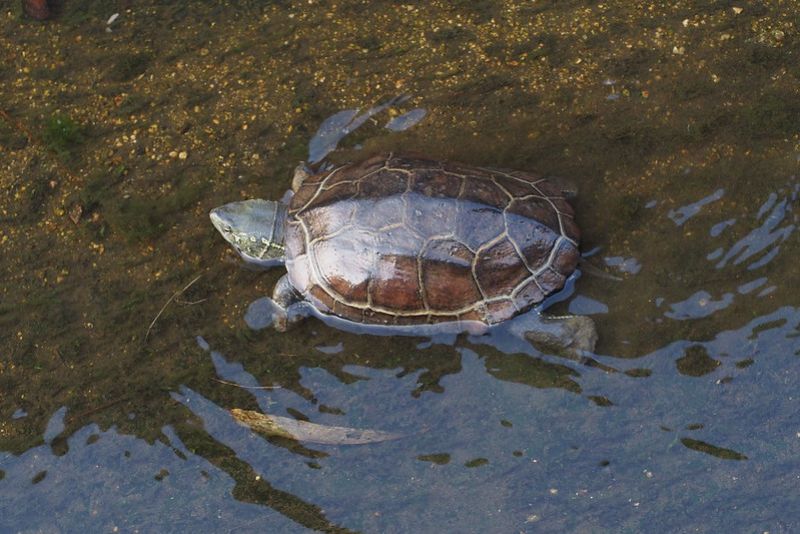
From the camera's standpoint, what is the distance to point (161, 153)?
5027mm

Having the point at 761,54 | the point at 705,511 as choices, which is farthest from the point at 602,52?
the point at 705,511

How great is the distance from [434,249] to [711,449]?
6.50ft

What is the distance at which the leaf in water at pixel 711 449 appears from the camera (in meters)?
3.94

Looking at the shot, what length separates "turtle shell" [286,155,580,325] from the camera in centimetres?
398

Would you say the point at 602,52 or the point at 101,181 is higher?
the point at 602,52

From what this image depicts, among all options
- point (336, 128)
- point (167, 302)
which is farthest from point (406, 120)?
point (167, 302)

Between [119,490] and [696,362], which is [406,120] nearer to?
[696,362]

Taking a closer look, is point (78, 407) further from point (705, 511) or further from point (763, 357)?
point (763, 357)

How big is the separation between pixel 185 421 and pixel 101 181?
192 centimetres

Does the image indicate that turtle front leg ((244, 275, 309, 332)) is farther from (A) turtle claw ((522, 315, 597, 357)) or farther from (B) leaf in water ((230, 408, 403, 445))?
(A) turtle claw ((522, 315, 597, 357))

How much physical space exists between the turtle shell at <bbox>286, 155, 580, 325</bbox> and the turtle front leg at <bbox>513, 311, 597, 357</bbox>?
0.14 meters

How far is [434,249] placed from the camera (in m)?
3.97

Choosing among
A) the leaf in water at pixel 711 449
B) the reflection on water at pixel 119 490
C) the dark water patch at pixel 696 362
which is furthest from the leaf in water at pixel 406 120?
the leaf in water at pixel 711 449

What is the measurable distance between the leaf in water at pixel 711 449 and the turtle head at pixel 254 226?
2782 mm
